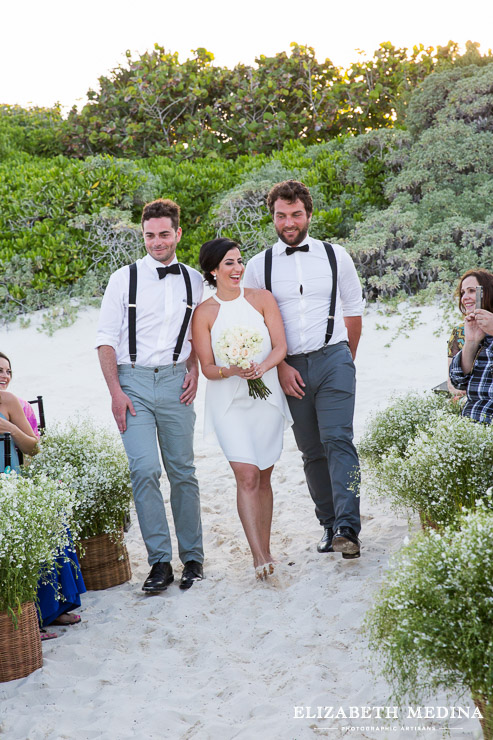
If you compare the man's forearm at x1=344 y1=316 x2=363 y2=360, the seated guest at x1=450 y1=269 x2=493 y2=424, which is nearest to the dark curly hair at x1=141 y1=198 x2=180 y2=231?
the man's forearm at x1=344 y1=316 x2=363 y2=360

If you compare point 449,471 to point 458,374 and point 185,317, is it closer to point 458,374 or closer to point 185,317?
point 458,374

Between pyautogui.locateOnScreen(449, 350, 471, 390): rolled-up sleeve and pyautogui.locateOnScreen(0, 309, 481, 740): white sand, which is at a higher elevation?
pyautogui.locateOnScreen(449, 350, 471, 390): rolled-up sleeve

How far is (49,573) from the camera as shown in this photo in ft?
12.6

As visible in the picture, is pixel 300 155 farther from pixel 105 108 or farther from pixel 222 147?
pixel 105 108

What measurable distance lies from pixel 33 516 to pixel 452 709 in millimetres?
2126

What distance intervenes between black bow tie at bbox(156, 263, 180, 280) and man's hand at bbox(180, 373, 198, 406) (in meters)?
0.67

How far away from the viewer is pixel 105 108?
15758mm

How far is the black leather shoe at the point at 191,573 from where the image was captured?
14.9 ft

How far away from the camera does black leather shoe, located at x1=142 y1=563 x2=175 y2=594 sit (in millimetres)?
4434

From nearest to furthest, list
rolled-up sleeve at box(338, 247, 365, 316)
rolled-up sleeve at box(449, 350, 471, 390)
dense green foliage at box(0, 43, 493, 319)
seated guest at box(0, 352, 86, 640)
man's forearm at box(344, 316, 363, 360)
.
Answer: seated guest at box(0, 352, 86, 640), rolled-up sleeve at box(449, 350, 471, 390), rolled-up sleeve at box(338, 247, 365, 316), man's forearm at box(344, 316, 363, 360), dense green foliage at box(0, 43, 493, 319)

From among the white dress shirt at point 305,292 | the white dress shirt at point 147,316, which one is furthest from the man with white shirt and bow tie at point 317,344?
the white dress shirt at point 147,316

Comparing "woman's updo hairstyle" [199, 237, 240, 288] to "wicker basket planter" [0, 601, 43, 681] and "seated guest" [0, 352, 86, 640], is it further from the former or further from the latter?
"wicker basket planter" [0, 601, 43, 681]

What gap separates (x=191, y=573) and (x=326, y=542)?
94 cm

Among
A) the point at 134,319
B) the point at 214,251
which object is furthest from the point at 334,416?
the point at 134,319
